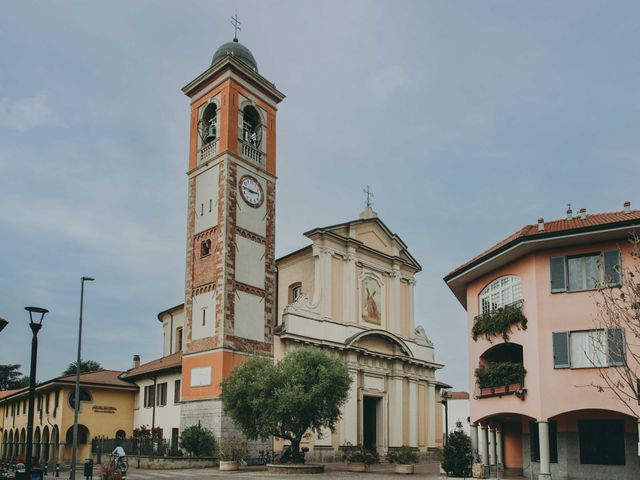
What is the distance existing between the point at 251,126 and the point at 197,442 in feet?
62.5

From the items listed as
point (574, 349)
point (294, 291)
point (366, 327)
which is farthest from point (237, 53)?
point (574, 349)

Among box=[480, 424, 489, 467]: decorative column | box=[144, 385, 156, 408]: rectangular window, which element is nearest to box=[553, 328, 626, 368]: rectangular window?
box=[480, 424, 489, 467]: decorative column

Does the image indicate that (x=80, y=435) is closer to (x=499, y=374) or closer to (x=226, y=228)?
(x=226, y=228)

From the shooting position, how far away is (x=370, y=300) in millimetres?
43250

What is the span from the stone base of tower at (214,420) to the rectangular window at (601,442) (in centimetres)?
1681

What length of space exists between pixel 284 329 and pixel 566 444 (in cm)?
1805

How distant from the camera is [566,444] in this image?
22109mm

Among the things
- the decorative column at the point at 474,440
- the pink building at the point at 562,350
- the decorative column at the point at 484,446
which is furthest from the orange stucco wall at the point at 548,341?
the decorative column at the point at 474,440

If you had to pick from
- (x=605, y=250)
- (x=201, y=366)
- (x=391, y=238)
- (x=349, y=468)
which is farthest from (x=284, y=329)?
(x=605, y=250)

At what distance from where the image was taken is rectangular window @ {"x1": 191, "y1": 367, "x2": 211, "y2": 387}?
34.3 meters

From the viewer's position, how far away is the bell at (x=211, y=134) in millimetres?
39213

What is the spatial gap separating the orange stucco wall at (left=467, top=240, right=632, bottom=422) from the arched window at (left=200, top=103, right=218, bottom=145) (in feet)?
71.0

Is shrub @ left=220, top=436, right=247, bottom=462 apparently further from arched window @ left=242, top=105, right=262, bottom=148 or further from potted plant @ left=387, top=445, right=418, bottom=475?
arched window @ left=242, top=105, right=262, bottom=148

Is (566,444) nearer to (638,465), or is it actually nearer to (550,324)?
(638,465)
